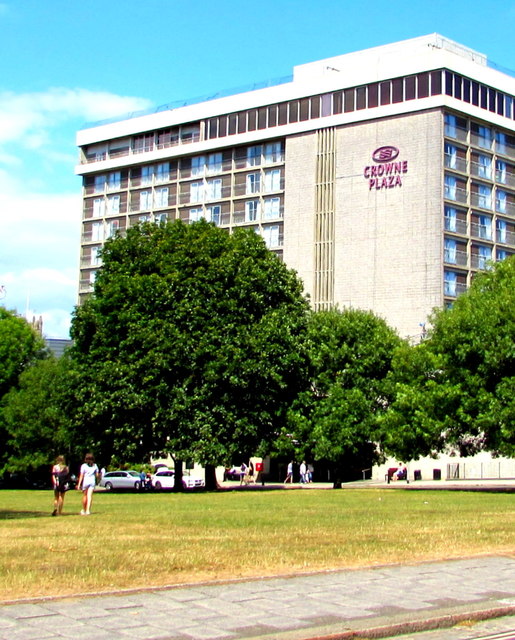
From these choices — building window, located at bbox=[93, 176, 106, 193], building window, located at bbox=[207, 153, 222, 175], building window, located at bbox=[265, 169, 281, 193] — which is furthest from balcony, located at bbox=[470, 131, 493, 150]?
building window, located at bbox=[93, 176, 106, 193]

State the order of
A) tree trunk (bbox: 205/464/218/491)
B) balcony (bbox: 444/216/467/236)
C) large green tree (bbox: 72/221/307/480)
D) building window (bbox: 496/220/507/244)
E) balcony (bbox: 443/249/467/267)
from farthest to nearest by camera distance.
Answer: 1. building window (bbox: 496/220/507/244)
2. balcony (bbox: 444/216/467/236)
3. balcony (bbox: 443/249/467/267)
4. tree trunk (bbox: 205/464/218/491)
5. large green tree (bbox: 72/221/307/480)

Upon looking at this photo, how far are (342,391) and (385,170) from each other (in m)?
40.5

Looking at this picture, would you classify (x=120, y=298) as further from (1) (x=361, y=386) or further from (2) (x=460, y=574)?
(2) (x=460, y=574)

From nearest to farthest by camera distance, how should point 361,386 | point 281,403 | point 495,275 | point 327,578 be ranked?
point 327,578
point 495,275
point 281,403
point 361,386

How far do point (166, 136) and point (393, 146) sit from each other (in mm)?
29321

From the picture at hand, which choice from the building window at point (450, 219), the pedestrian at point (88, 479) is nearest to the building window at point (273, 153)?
the building window at point (450, 219)

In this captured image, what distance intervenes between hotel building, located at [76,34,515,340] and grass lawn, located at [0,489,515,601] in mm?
63353

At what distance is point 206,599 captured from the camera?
35.4ft

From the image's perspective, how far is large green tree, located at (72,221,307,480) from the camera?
46781mm

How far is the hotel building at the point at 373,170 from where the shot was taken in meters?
85.8

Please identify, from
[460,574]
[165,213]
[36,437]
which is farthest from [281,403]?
[165,213]

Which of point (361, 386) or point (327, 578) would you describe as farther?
point (361, 386)

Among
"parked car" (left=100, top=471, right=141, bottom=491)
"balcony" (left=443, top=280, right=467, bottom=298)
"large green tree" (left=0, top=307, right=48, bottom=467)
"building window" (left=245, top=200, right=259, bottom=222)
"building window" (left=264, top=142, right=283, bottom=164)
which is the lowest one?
"parked car" (left=100, top=471, right=141, bottom=491)

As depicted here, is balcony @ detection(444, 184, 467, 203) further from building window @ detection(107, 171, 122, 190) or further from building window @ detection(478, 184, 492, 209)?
building window @ detection(107, 171, 122, 190)
